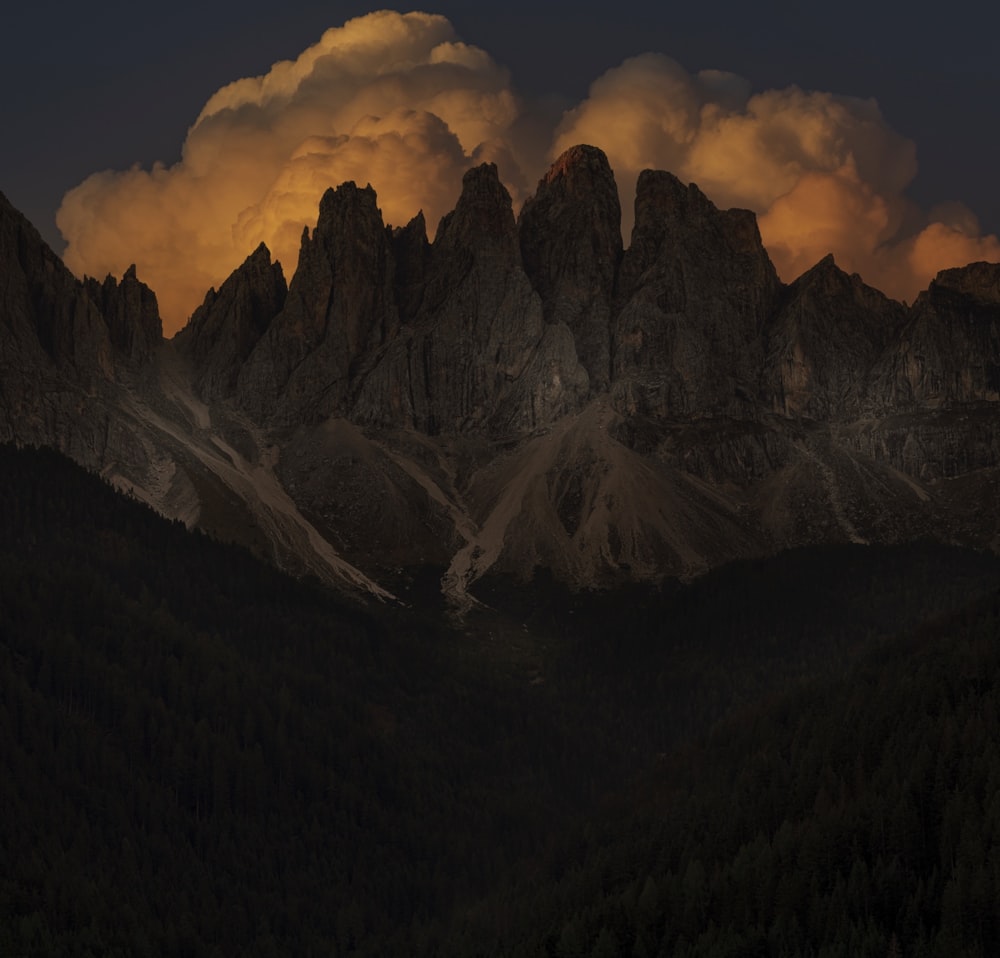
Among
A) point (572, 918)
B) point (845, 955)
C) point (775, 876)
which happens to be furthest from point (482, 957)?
point (845, 955)

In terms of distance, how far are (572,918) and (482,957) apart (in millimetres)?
10591

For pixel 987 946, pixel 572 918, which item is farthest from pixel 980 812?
pixel 572 918

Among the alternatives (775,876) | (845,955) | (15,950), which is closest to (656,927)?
(775,876)

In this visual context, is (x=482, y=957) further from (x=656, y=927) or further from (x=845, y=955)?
(x=845, y=955)

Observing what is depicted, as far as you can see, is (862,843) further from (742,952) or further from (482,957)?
(482,957)

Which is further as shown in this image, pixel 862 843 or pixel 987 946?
pixel 862 843

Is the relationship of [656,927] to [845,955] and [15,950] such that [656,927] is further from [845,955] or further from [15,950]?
[15,950]

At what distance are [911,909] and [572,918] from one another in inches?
1564

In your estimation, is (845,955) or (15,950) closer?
(845,955)

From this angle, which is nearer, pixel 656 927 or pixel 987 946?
pixel 987 946

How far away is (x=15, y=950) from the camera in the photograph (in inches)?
7800

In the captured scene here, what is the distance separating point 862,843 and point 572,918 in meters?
32.2

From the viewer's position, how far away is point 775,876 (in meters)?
188

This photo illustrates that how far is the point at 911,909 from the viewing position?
174000 millimetres
